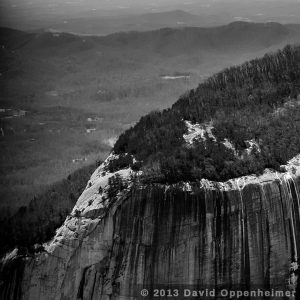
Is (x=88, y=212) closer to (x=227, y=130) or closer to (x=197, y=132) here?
(x=197, y=132)

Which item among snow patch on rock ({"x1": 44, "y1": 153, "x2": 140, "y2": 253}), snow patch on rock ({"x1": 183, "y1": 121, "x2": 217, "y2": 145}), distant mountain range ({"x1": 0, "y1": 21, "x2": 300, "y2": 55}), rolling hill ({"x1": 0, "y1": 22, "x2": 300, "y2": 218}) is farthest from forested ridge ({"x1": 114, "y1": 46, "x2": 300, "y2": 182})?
distant mountain range ({"x1": 0, "y1": 21, "x2": 300, "y2": 55})

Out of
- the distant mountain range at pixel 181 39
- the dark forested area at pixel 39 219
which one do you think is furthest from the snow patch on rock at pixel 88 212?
the distant mountain range at pixel 181 39

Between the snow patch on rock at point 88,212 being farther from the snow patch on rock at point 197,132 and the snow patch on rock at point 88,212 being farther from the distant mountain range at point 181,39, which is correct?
the distant mountain range at point 181,39

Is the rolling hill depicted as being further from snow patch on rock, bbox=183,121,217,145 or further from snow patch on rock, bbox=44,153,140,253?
snow patch on rock, bbox=183,121,217,145

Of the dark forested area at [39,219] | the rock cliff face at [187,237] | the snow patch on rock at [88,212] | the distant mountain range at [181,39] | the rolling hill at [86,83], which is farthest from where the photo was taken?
the distant mountain range at [181,39]

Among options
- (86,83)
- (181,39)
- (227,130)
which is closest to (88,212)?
(227,130)

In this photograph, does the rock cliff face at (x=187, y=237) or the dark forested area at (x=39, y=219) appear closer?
the rock cliff face at (x=187, y=237)

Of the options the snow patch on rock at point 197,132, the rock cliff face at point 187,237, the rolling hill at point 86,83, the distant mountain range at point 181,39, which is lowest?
the rock cliff face at point 187,237
